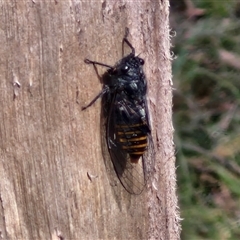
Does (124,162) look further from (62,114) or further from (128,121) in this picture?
(62,114)

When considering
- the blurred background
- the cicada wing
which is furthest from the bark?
the blurred background

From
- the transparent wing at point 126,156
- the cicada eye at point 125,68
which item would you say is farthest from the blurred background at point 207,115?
the cicada eye at point 125,68

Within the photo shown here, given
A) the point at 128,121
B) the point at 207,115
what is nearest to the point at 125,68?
the point at 128,121

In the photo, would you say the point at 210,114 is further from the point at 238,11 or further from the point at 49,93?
the point at 49,93

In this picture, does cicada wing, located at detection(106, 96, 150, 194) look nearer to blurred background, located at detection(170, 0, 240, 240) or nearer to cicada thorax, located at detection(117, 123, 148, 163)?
cicada thorax, located at detection(117, 123, 148, 163)

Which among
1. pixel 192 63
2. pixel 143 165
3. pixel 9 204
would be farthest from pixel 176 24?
pixel 9 204
